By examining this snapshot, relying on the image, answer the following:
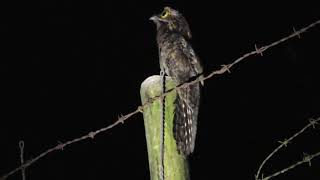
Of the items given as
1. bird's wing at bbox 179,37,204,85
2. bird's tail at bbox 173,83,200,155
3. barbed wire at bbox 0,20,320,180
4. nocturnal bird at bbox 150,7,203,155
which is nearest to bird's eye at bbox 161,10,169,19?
nocturnal bird at bbox 150,7,203,155

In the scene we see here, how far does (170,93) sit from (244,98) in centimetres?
1771

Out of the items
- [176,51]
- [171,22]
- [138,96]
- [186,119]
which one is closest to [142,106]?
[186,119]

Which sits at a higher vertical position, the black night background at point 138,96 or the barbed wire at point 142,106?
the black night background at point 138,96

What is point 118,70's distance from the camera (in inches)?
810

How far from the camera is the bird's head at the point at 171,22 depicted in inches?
195

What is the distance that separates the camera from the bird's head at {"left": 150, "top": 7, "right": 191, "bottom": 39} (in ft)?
16.2

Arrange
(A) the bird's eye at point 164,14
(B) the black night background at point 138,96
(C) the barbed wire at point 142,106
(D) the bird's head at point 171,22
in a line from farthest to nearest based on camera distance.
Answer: (B) the black night background at point 138,96, (A) the bird's eye at point 164,14, (D) the bird's head at point 171,22, (C) the barbed wire at point 142,106

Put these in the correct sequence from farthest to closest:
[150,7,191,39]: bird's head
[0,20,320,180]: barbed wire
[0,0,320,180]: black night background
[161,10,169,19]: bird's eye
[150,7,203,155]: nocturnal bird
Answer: [0,0,320,180]: black night background, [161,10,169,19]: bird's eye, [150,7,191,39]: bird's head, [150,7,203,155]: nocturnal bird, [0,20,320,180]: barbed wire

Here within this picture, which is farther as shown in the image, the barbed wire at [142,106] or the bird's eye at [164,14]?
the bird's eye at [164,14]

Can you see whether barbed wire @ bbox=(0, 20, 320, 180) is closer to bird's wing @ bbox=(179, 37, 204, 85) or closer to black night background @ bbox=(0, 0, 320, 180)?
bird's wing @ bbox=(179, 37, 204, 85)

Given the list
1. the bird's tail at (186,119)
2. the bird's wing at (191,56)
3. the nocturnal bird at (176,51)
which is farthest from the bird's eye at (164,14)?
the bird's tail at (186,119)

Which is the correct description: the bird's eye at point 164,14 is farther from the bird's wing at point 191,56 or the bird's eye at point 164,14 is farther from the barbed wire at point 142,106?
the barbed wire at point 142,106

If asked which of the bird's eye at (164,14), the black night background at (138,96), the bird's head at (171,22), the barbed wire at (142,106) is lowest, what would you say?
the barbed wire at (142,106)

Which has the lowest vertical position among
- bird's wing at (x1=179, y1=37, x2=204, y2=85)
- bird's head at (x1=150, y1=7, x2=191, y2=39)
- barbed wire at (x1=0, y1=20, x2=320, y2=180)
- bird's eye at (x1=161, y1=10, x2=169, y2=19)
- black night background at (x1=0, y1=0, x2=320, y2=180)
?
barbed wire at (x1=0, y1=20, x2=320, y2=180)
